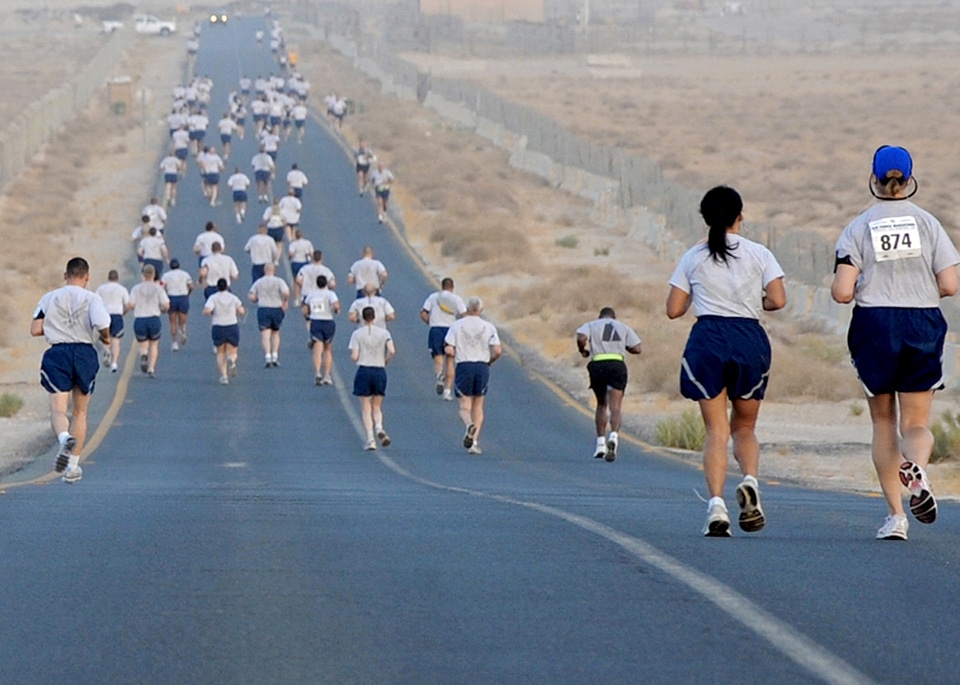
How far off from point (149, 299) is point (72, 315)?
13448 mm

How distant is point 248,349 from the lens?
106 ft

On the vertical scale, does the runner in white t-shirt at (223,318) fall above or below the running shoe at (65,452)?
above

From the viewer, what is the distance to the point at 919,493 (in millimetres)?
8500

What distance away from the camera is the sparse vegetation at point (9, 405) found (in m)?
25.7

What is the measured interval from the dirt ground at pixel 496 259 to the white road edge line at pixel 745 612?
8794 mm

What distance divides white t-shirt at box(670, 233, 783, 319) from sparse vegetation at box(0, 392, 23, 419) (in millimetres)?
17940

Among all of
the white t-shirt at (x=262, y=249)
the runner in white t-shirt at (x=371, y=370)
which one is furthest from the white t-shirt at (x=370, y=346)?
the white t-shirt at (x=262, y=249)

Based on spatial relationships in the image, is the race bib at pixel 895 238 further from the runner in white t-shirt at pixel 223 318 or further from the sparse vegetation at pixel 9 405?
the runner in white t-shirt at pixel 223 318

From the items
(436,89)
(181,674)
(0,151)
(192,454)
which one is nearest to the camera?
(181,674)

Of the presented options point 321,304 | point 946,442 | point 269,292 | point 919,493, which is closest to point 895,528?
point 919,493

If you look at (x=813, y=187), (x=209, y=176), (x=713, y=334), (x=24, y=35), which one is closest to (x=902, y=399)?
(x=713, y=334)

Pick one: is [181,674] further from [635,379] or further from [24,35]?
[24,35]

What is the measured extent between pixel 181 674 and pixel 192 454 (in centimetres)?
1497

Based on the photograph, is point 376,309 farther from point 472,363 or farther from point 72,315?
point 72,315
